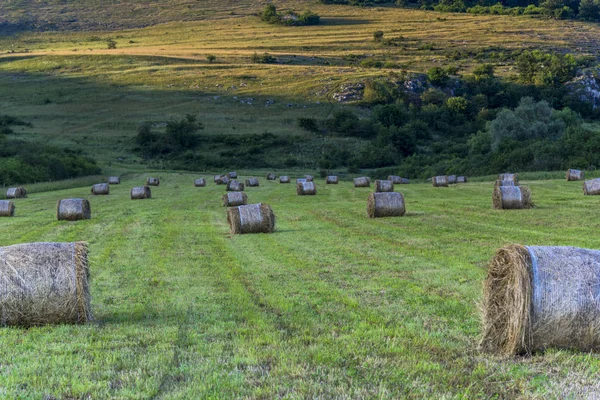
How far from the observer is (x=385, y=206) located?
27.6m

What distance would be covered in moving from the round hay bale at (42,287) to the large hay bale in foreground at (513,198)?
70.4 feet

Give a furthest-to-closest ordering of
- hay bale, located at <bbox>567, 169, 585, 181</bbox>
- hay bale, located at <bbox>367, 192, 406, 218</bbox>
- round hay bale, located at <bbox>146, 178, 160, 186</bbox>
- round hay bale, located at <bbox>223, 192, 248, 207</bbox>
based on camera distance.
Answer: round hay bale, located at <bbox>146, 178, 160, 186</bbox>
hay bale, located at <bbox>567, 169, 585, 181</bbox>
round hay bale, located at <bbox>223, 192, 248, 207</bbox>
hay bale, located at <bbox>367, 192, 406, 218</bbox>

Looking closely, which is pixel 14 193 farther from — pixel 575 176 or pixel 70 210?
pixel 575 176

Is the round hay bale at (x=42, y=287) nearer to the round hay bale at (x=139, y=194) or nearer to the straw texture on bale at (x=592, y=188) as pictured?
the straw texture on bale at (x=592, y=188)

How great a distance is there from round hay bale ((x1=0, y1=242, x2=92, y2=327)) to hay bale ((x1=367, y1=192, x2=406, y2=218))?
1814cm

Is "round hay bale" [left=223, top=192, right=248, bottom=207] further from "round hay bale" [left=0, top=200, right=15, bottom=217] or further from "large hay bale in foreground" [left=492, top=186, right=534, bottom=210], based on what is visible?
"large hay bale in foreground" [left=492, top=186, right=534, bottom=210]

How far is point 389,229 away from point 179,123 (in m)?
82.2

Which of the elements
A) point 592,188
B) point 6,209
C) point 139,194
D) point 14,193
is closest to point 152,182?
point 14,193

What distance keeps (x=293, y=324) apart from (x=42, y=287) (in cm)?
367

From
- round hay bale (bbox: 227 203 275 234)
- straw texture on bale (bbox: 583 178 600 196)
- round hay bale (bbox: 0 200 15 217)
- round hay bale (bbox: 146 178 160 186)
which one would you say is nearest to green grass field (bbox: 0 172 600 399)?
round hay bale (bbox: 227 203 275 234)

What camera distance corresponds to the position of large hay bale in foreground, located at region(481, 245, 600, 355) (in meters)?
8.50

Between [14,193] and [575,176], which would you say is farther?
[575,176]

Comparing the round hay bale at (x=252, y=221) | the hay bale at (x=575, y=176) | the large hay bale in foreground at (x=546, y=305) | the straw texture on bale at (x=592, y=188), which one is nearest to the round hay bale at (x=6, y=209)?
the round hay bale at (x=252, y=221)

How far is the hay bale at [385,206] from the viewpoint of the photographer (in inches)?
1088
